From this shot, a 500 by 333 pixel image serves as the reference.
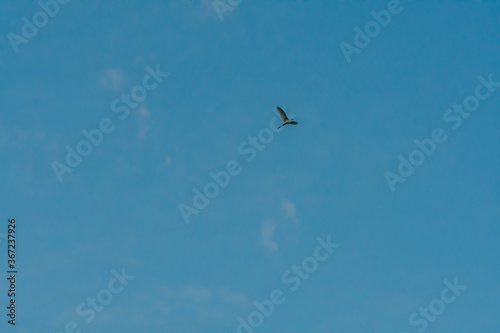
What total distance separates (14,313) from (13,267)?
451 centimetres

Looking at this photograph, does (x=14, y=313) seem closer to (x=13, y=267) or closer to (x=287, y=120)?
(x=13, y=267)

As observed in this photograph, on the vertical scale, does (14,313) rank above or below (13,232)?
below

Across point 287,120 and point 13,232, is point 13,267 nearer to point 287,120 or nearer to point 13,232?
point 13,232

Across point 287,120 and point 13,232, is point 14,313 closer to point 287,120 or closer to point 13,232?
point 13,232

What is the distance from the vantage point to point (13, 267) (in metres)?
87.2

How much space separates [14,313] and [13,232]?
25.7 ft

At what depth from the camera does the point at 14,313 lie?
8756 centimetres

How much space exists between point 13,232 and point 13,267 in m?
3.37

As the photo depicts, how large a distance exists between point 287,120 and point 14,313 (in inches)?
1276

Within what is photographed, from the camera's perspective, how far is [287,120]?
88.2 m

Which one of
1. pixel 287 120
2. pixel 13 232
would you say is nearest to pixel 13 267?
pixel 13 232

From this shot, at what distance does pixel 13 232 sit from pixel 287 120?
28703mm

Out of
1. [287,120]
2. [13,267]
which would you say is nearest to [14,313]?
[13,267]
